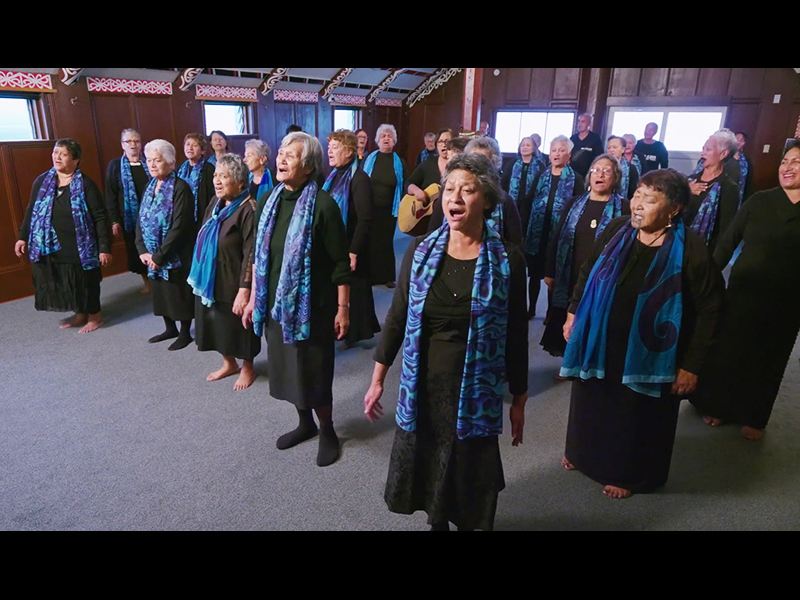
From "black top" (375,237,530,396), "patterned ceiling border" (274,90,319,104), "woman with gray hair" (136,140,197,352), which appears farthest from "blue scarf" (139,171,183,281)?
"patterned ceiling border" (274,90,319,104)

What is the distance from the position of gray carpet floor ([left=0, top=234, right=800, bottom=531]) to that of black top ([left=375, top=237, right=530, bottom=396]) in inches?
34.4

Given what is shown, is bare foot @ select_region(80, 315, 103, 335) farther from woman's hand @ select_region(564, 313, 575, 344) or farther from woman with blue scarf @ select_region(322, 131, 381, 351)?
woman's hand @ select_region(564, 313, 575, 344)

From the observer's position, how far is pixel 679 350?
2.20 m

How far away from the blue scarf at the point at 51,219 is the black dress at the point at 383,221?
2.29 meters

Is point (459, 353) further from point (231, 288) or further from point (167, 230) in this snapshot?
point (167, 230)

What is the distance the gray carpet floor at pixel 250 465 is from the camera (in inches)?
90.8

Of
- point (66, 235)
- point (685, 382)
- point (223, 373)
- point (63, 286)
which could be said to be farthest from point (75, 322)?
point (685, 382)

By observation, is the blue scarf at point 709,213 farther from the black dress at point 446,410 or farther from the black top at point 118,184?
the black top at point 118,184

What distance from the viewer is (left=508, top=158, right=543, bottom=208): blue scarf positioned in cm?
466

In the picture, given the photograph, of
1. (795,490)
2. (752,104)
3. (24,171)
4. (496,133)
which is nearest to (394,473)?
(795,490)

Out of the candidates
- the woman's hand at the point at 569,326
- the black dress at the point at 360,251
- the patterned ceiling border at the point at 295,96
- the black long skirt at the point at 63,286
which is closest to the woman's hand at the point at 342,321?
the black dress at the point at 360,251

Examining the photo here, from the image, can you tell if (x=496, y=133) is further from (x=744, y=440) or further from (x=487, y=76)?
(x=744, y=440)

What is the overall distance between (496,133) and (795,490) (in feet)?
31.6

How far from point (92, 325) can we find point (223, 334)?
1.66 meters
